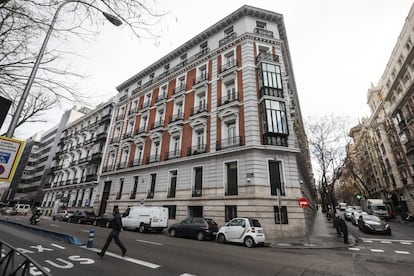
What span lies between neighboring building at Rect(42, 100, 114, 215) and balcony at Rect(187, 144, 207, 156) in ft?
61.4

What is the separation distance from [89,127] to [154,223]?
100 feet

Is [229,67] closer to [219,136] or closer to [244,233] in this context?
[219,136]

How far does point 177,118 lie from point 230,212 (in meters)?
11.8

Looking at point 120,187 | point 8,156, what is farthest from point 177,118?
point 8,156

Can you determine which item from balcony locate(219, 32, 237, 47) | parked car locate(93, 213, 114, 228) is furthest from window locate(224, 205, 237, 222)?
balcony locate(219, 32, 237, 47)

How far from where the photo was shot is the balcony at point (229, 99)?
1873 cm

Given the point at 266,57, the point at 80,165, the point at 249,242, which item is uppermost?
the point at 266,57

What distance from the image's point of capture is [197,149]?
1956cm

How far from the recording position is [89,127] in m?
38.3

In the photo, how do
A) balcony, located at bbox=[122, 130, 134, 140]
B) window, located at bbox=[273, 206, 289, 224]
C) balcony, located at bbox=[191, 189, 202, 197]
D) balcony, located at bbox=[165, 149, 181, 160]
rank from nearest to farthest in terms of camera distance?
1. window, located at bbox=[273, 206, 289, 224]
2. balcony, located at bbox=[191, 189, 202, 197]
3. balcony, located at bbox=[165, 149, 181, 160]
4. balcony, located at bbox=[122, 130, 134, 140]

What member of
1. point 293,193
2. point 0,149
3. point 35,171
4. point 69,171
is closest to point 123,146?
point 69,171

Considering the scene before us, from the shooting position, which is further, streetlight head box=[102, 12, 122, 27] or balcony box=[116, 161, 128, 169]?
balcony box=[116, 161, 128, 169]

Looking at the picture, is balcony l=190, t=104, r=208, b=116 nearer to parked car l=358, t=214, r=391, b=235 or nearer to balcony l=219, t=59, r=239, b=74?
balcony l=219, t=59, r=239, b=74

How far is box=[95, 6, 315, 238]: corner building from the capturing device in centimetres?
1562
